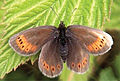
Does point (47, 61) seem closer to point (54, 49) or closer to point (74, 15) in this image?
point (54, 49)

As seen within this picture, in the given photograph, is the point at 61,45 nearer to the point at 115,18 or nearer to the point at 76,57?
the point at 76,57

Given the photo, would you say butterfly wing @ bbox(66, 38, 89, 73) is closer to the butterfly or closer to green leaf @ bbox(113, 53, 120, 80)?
the butterfly

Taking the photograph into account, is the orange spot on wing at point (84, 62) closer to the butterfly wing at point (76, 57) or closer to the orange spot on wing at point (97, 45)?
the butterfly wing at point (76, 57)

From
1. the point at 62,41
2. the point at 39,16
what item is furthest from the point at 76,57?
the point at 39,16

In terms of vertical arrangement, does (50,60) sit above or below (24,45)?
below

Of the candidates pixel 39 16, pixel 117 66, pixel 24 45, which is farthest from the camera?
pixel 117 66

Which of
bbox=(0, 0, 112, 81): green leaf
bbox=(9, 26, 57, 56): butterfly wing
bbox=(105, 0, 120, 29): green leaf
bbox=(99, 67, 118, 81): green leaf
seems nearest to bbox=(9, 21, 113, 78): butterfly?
bbox=(9, 26, 57, 56): butterfly wing
